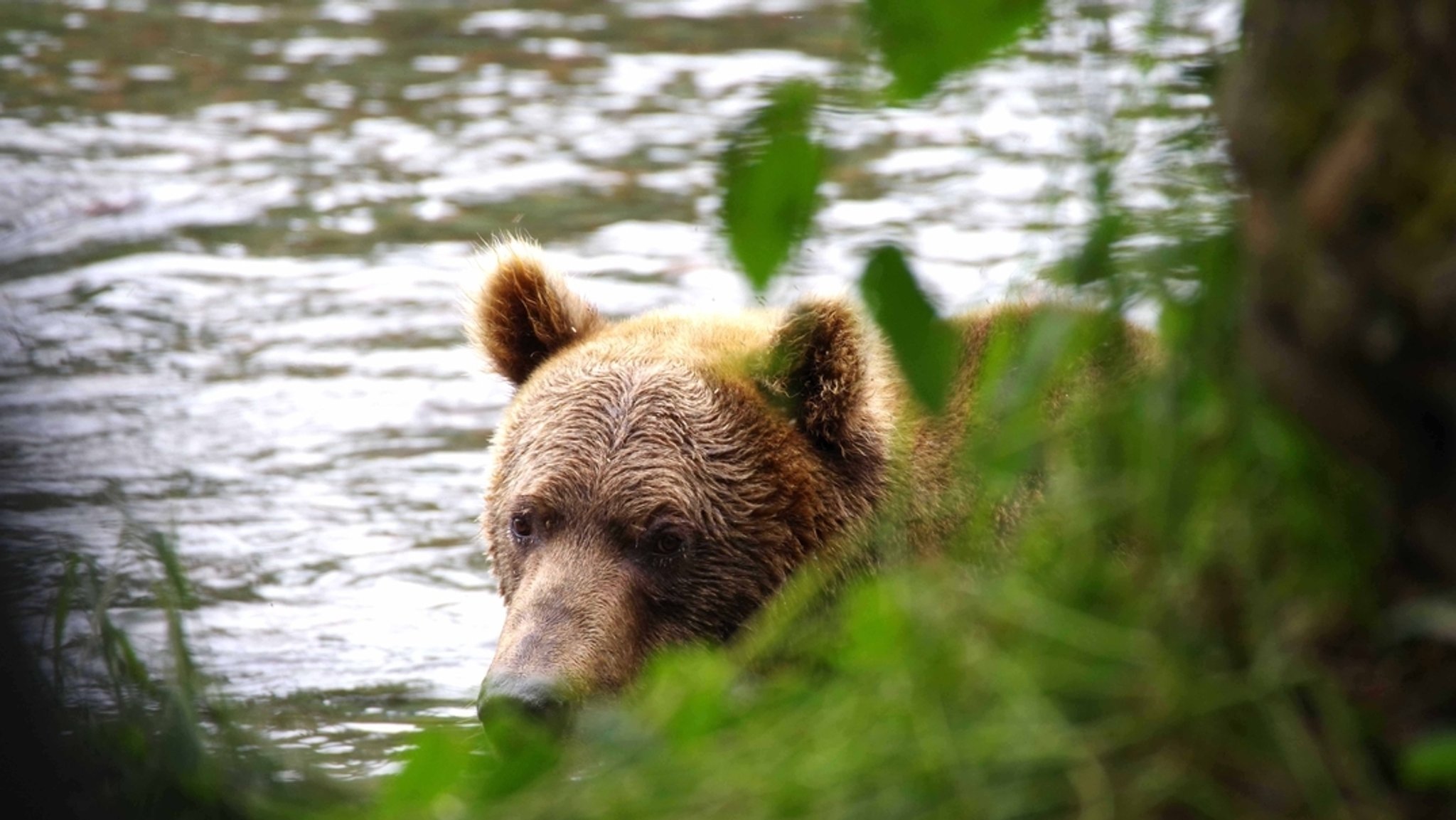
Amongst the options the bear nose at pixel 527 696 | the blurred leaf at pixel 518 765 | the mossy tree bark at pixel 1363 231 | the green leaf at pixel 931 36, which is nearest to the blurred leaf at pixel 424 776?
the blurred leaf at pixel 518 765

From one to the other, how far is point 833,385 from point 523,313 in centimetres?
122

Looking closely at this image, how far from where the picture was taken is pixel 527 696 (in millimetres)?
4836

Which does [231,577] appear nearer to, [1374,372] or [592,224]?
[592,224]

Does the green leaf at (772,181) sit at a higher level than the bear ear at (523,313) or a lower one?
higher

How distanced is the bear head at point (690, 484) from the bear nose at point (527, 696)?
29 centimetres

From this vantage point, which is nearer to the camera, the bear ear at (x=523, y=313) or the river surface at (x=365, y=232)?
the river surface at (x=365, y=232)

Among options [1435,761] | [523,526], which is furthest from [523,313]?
[1435,761]

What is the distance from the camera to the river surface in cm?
565

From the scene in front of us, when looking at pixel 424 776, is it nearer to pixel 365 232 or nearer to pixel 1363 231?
pixel 1363 231

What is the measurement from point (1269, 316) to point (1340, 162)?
20cm

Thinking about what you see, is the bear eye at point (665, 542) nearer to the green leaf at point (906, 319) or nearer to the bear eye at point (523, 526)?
the bear eye at point (523, 526)

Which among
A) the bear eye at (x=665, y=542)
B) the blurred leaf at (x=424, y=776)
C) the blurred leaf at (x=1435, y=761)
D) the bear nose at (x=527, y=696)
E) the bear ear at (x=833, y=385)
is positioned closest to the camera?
the blurred leaf at (x=1435, y=761)

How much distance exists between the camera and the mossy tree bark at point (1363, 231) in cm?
198

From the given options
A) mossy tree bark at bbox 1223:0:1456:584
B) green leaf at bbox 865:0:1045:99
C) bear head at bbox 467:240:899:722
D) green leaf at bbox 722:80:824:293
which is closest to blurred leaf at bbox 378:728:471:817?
green leaf at bbox 722:80:824:293
